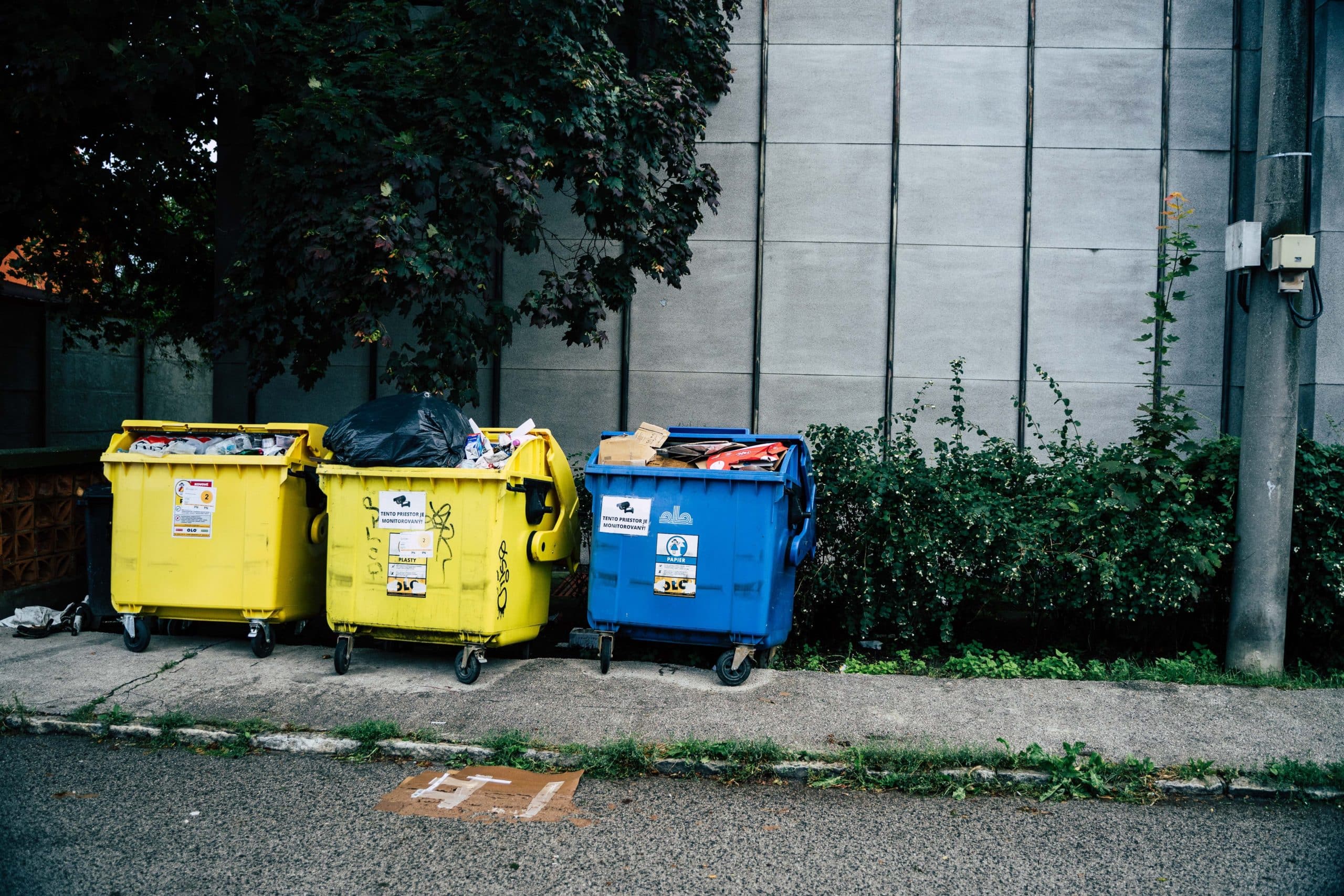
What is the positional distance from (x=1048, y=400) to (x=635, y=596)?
5.21m

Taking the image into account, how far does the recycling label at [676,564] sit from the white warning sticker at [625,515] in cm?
13

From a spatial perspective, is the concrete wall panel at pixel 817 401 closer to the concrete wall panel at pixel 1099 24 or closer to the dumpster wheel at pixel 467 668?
the concrete wall panel at pixel 1099 24

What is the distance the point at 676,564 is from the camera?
5238 mm

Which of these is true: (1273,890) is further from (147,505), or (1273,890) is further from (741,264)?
(741,264)

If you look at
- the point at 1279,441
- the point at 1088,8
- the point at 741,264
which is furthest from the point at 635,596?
the point at 1088,8

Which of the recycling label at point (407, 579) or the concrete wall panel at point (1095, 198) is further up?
the concrete wall panel at point (1095, 198)

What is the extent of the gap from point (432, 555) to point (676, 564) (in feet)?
4.57

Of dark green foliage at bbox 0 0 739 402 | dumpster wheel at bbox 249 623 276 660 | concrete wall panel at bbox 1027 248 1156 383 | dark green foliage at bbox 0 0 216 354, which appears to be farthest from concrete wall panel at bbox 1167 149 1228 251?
dumpster wheel at bbox 249 623 276 660

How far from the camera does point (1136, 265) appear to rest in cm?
852

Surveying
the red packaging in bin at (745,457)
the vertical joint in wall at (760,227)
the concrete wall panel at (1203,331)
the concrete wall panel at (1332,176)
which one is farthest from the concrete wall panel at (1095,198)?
the red packaging in bin at (745,457)

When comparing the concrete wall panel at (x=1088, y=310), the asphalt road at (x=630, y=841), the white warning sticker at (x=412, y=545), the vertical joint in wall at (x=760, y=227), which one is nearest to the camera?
the asphalt road at (x=630, y=841)

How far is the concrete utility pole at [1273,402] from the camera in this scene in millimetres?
5332

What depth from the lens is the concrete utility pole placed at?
533 cm

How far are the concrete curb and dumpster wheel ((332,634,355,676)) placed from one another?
2.99ft
